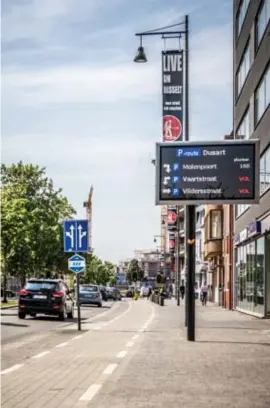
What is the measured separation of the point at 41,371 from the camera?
1237cm

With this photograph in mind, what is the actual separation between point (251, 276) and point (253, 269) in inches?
39.1

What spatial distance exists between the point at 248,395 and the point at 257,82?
27.3 meters

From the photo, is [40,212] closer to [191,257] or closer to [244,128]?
[244,128]

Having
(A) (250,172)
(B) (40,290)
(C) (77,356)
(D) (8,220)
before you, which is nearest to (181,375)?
(C) (77,356)

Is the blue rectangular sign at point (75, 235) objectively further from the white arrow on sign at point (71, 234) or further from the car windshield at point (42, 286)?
the car windshield at point (42, 286)

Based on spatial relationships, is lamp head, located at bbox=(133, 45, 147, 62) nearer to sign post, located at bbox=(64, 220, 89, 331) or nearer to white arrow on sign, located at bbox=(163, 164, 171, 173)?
sign post, located at bbox=(64, 220, 89, 331)

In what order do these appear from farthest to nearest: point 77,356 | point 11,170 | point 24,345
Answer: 1. point 11,170
2. point 24,345
3. point 77,356

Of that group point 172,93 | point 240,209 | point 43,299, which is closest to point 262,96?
point 172,93

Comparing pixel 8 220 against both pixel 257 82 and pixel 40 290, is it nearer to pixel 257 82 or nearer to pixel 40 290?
pixel 40 290

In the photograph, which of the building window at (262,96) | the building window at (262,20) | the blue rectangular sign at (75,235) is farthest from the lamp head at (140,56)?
the building window at (262,20)

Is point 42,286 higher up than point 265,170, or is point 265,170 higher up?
point 265,170

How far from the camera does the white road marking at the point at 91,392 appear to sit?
9.48m

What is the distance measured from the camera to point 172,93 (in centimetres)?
2694

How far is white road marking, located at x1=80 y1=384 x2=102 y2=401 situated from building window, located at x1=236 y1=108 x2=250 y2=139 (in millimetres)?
30390
